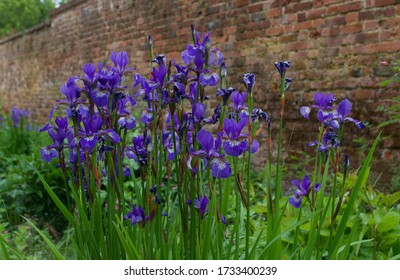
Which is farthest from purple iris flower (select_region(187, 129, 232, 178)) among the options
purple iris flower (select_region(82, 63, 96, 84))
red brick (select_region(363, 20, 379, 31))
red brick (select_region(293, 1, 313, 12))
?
red brick (select_region(293, 1, 313, 12))

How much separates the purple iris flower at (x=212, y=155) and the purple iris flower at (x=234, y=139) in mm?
27

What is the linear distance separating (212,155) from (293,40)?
3.56 m

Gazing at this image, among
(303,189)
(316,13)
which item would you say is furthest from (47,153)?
(316,13)

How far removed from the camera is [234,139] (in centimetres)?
130

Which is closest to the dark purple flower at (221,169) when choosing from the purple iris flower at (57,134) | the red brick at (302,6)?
the purple iris flower at (57,134)

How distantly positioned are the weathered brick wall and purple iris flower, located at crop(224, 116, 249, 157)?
2.89 m

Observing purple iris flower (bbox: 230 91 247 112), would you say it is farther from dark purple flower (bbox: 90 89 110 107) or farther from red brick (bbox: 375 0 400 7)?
red brick (bbox: 375 0 400 7)

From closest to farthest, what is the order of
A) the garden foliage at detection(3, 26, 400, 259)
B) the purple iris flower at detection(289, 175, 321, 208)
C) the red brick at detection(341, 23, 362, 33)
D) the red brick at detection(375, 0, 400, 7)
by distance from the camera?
the garden foliage at detection(3, 26, 400, 259) → the purple iris flower at detection(289, 175, 321, 208) → the red brick at detection(375, 0, 400, 7) → the red brick at detection(341, 23, 362, 33)

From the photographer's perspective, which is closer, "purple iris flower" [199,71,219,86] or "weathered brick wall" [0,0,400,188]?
"purple iris flower" [199,71,219,86]

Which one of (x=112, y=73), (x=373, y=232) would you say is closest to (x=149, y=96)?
(x=112, y=73)

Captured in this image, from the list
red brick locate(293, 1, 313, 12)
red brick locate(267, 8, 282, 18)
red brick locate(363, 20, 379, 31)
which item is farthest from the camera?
red brick locate(267, 8, 282, 18)

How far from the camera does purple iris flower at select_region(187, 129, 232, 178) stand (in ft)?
4.15

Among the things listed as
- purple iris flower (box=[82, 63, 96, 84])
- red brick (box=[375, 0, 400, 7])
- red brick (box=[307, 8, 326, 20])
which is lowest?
purple iris flower (box=[82, 63, 96, 84])

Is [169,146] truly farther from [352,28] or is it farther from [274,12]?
[274,12]
